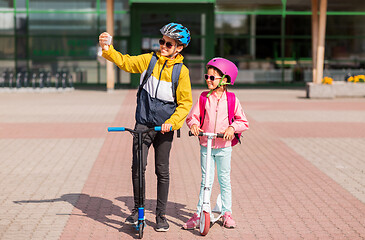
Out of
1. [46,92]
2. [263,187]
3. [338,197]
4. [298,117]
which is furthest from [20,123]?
[46,92]

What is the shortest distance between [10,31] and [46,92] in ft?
13.7

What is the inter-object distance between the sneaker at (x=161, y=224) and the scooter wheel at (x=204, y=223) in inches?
13.8

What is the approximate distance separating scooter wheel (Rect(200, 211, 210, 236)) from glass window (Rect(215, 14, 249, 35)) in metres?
21.7

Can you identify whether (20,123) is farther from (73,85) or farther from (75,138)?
(73,85)

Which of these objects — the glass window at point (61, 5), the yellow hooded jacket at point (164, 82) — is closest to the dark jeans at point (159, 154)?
the yellow hooded jacket at point (164, 82)

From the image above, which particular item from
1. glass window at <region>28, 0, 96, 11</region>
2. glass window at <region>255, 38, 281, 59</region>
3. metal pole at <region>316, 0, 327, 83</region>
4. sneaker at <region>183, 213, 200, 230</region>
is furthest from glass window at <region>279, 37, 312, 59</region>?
sneaker at <region>183, 213, 200, 230</region>

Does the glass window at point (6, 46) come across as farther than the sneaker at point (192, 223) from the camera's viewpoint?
Yes

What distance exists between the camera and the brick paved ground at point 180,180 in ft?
18.0

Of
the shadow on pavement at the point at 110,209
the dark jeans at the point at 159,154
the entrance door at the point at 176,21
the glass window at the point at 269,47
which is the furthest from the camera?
the glass window at the point at 269,47

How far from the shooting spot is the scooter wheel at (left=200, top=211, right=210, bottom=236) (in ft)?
16.9

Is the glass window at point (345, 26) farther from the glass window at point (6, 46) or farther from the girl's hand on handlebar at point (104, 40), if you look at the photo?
the girl's hand on handlebar at point (104, 40)

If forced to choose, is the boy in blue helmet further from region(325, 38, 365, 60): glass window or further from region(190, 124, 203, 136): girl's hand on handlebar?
region(325, 38, 365, 60): glass window

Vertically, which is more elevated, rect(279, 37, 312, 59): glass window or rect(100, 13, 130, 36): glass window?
rect(100, 13, 130, 36): glass window

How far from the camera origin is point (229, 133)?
5.18 metres
